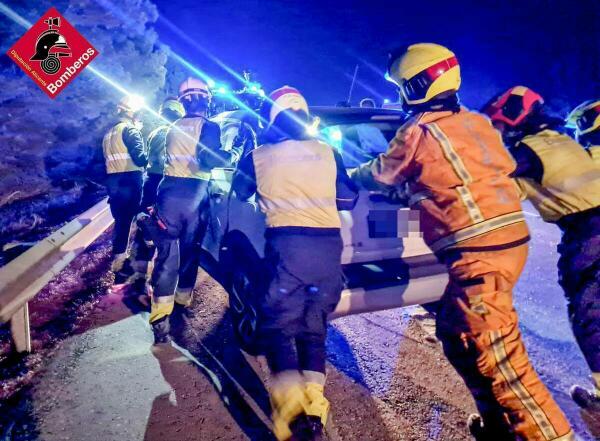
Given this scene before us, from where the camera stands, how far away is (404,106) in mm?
2188


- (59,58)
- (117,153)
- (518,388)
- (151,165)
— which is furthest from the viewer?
(59,58)

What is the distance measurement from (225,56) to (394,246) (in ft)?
86.4

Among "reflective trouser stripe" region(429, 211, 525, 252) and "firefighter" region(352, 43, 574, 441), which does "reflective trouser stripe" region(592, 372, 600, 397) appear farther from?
"reflective trouser stripe" region(429, 211, 525, 252)

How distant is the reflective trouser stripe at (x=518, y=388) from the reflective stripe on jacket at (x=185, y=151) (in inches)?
106

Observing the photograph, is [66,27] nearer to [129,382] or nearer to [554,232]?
[129,382]

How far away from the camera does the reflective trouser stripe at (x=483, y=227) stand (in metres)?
1.79

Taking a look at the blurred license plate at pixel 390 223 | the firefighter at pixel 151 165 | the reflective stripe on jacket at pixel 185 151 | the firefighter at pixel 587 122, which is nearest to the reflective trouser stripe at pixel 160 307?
the firefighter at pixel 151 165

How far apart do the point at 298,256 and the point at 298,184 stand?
436 millimetres

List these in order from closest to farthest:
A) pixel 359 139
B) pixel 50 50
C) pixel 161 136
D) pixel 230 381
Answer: pixel 230 381 → pixel 359 139 → pixel 161 136 → pixel 50 50

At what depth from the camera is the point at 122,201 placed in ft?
14.4

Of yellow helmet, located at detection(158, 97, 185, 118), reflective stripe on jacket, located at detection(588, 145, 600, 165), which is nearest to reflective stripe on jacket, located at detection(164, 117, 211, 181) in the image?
yellow helmet, located at detection(158, 97, 185, 118)

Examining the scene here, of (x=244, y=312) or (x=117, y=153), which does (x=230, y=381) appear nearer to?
(x=244, y=312)

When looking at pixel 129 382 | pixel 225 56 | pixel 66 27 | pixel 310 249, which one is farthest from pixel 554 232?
pixel 225 56

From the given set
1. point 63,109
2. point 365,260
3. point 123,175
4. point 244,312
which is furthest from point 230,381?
point 63,109
